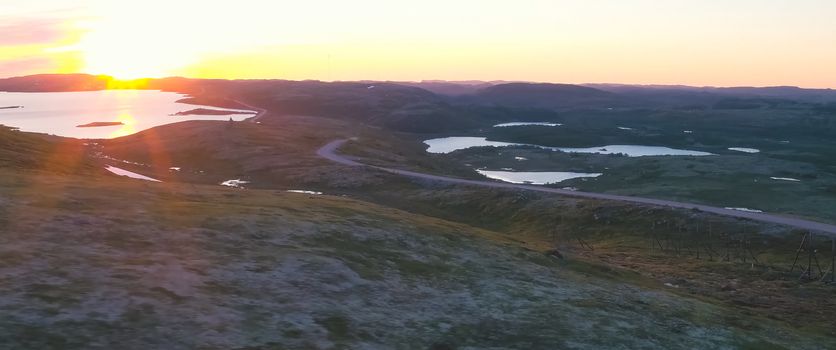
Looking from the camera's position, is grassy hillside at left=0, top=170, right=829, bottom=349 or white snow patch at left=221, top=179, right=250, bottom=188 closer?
grassy hillside at left=0, top=170, right=829, bottom=349

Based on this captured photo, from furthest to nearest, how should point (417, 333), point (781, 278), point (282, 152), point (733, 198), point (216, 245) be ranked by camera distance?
point (282, 152)
point (733, 198)
point (781, 278)
point (216, 245)
point (417, 333)

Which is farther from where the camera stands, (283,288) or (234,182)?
(234,182)

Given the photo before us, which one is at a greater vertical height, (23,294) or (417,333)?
(23,294)

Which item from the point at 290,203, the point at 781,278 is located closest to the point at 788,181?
the point at 781,278

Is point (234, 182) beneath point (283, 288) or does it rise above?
beneath

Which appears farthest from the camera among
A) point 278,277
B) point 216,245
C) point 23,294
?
point 216,245

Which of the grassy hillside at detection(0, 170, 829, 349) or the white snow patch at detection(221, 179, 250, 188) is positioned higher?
the grassy hillside at detection(0, 170, 829, 349)

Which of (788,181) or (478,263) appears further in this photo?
(788,181)

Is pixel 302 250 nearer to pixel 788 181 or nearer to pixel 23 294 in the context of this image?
pixel 23 294

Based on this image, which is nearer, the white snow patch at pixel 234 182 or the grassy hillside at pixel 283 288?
the grassy hillside at pixel 283 288

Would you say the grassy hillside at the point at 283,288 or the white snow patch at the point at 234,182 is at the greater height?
the grassy hillside at the point at 283,288
